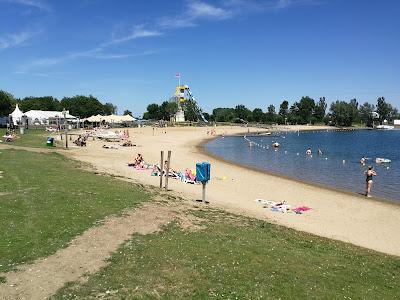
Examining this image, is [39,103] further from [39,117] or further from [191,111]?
[191,111]

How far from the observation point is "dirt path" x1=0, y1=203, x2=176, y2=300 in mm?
8961

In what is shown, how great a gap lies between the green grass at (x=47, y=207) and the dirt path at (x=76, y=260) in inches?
16.3

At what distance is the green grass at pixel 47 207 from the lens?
11.5 m

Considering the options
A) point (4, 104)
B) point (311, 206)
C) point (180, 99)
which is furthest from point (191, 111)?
point (311, 206)

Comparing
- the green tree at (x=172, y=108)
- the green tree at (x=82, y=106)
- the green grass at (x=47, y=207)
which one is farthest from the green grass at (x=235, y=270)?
the green tree at (x=172, y=108)

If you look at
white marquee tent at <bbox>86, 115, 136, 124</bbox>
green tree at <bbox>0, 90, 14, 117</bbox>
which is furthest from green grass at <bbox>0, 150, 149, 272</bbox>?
white marquee tent at <bbox>86, 115, 136, 124</bbox>

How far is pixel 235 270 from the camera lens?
10.4m

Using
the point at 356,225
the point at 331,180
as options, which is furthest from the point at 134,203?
the point at 331,180

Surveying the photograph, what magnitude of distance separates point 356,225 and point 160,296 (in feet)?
46.3

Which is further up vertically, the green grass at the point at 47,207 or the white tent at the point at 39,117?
the white tent at the point at 39,117

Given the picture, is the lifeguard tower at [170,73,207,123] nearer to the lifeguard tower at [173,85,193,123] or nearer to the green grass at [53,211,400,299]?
the lifeguard tower at [173,85,193,123]

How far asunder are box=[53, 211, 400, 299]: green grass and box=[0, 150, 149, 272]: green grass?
2.24 meters

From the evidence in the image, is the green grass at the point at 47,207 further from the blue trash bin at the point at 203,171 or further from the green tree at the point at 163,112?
the green tree at the point at 163,112

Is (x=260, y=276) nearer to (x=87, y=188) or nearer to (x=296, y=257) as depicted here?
(x=296, y=257)
